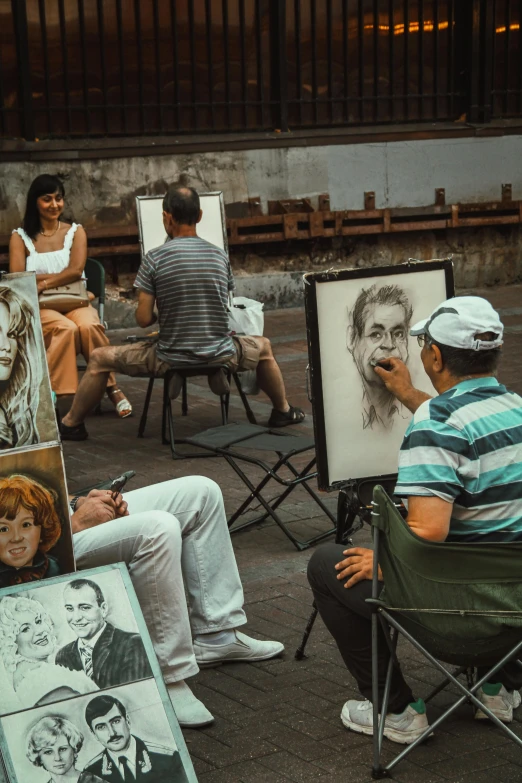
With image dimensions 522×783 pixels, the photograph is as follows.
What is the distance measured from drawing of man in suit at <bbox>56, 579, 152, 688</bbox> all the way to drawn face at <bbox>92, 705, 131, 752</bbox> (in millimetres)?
87

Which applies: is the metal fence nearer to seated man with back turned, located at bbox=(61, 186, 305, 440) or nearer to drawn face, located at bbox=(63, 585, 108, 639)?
seated man with back turned, located at bbox=(61, 186, 305, 440)

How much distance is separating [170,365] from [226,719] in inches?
146

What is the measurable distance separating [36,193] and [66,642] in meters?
5.53

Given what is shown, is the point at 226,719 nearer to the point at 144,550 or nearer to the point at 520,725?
the point at 144,550

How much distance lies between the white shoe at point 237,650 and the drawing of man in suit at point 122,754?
1007 mm

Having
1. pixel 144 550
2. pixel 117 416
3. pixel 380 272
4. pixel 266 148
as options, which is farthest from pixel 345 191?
pixel 144 550

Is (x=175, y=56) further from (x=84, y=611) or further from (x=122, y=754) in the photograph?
(x=122, y=754)

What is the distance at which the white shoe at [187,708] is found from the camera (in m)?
3.69

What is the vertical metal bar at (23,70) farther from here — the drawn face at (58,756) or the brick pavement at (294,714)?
the drawn face at (58,756)

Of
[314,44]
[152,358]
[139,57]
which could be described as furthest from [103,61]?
[152,358]

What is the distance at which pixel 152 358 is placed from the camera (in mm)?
7367

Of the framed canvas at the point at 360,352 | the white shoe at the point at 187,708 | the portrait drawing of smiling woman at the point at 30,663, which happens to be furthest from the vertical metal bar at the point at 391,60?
the portrait drawing of smiling woman at the point at 30,663

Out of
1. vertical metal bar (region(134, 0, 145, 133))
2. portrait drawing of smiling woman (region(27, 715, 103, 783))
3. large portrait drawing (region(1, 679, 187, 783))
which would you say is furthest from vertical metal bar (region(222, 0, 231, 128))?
portrait drawing of smiling woman (region(27, 715, 103, 783))

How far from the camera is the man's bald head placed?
707 centimetres
